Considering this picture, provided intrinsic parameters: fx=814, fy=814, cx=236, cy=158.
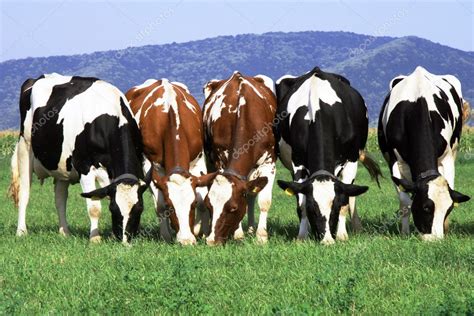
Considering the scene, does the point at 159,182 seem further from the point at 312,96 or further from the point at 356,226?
the point at 356,226

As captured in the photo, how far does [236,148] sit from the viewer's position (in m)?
12.6

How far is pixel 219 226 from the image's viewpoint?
11781mm

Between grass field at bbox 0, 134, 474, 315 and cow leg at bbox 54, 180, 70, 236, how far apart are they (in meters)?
0.59

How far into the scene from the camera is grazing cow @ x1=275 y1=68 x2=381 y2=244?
11.5 meters

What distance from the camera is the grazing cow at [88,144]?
1209 centimetres

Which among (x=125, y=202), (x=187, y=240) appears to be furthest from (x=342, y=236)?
(x=125, y=202)

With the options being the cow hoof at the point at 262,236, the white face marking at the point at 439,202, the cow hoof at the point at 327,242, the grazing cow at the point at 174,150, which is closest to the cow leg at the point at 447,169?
the white face marking at the point at 439,202

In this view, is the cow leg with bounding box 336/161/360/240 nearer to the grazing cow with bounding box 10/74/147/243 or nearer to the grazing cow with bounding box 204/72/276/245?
the grazing cow with bounding box 204/72/276/245

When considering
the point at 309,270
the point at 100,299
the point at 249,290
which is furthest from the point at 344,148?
the point at 100,299

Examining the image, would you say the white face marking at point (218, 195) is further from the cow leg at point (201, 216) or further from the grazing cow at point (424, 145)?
the grazing cow at point (424, 145)

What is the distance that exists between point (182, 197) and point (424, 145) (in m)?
3.70

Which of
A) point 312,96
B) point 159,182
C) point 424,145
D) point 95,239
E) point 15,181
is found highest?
point 312,96

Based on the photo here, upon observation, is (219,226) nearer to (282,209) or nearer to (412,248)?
(412,248)

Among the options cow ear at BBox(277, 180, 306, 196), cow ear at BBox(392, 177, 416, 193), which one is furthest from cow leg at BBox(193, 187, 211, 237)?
cow ear at BBox(392, 177, 416, 193)
